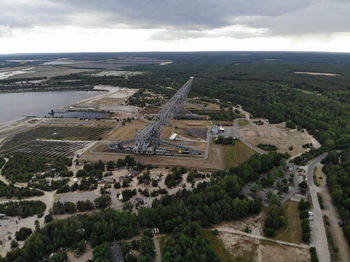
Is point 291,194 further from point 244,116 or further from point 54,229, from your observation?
point 244,116

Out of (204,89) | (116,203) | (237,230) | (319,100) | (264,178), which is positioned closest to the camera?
(237,230)

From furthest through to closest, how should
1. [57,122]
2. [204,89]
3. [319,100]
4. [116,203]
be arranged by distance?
[204,89]
[319,100]
[57,122]
[116,203]

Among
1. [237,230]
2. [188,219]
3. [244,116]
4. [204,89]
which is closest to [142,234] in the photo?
[188,219]

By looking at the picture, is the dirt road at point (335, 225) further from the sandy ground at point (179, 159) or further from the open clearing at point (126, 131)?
A: the open clearing at point (126, 131)

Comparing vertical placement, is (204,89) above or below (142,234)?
above

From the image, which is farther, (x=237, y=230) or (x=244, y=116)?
(x=244, y=116)

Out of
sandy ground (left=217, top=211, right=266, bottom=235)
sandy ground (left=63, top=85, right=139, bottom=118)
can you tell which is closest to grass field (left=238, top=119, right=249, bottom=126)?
sandy ground (left=63, top=85, right=139, bottom=118)
